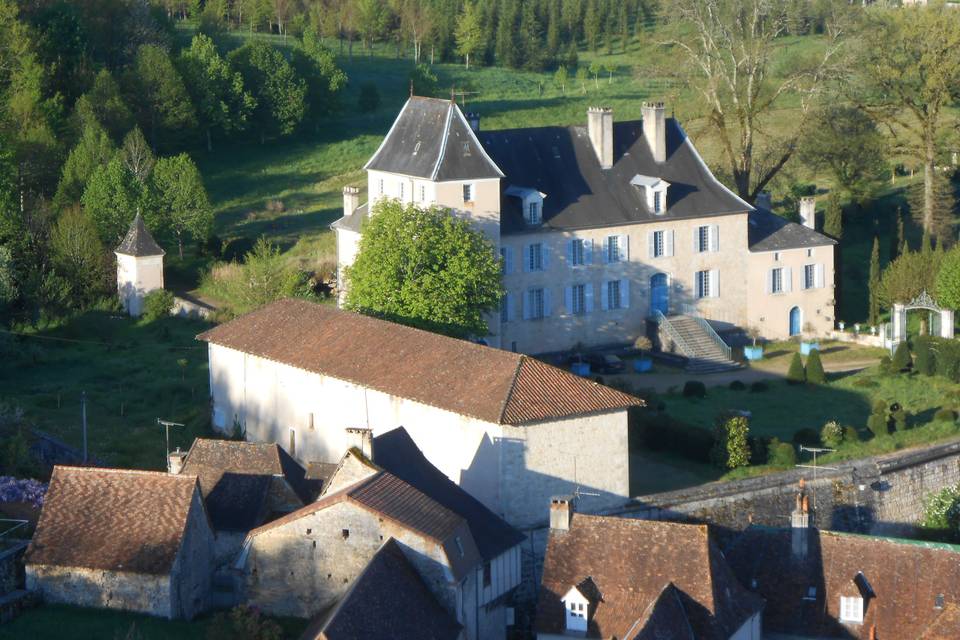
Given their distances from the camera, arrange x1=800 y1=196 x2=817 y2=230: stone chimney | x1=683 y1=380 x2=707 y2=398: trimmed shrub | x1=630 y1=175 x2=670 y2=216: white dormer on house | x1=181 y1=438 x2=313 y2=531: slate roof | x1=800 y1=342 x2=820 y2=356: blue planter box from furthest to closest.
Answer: x1=800 y1=196 x2=817 y2=230: stone chimney < x1=630 y1=175 x2=670 y2=216: white dormer on house < x1=800 y1=342 x2=820 y2=356: blue planter box < x1=683 y1=380 x2=707 y2=398: trimmed shrub < x1=181 y1=438 x2=313 y2=531: slate roof

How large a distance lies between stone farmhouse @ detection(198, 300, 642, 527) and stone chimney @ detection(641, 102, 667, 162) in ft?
48.8

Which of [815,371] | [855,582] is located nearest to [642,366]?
[815,371]

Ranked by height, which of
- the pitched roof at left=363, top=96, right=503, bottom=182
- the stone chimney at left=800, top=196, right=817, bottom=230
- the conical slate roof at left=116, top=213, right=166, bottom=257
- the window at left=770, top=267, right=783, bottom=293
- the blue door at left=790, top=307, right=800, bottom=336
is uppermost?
the pitched roof at left=363, top=96, right=503, bottom=182

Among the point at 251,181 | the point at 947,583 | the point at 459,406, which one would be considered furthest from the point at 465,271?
the point at 251,181

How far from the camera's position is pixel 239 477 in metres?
36.9

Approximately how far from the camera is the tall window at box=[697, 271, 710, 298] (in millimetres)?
56500

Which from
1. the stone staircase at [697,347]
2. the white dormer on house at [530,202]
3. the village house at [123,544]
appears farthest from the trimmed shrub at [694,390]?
the village house at [123,544]

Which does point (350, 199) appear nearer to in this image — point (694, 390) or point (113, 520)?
point (694, 390)

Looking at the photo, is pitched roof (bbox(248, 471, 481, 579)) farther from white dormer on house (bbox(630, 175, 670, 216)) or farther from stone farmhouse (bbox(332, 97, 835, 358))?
white dormer on house (bbox(630, 175, 670, 216))

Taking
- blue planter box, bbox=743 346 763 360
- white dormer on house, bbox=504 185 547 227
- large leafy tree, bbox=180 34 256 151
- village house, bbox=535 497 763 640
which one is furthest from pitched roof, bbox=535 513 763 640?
large leafy tree, bbox=180 34 256 151

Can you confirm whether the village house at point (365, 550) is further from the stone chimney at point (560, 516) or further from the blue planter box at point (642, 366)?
the blue planter box at point (642, 366)

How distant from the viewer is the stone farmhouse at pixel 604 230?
52.8 meters

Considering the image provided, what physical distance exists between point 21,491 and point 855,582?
16878mm

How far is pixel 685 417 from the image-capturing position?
46.9 metres
